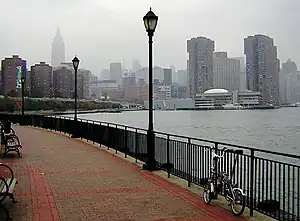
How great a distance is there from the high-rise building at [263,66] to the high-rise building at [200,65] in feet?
54.8

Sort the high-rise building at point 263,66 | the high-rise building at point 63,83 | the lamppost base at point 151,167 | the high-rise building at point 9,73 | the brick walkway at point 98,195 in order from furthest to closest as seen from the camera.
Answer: the high-rise building at point 263,66
the high-rise building at point 63,83
the high-rise building at point 9,73
the lamppost base at point 151,167
the brick walkway at point 98,195

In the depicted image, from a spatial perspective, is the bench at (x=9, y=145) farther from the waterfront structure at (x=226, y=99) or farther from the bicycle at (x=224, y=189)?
the waterfront structure at (x=226, y=99)

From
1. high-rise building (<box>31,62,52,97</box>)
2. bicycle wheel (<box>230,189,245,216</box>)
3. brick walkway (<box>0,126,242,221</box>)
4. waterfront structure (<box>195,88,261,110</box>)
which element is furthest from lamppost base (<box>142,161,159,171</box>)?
waterfront structure (<box>195,88,261,110</box>)

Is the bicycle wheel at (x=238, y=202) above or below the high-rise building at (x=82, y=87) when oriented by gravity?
below

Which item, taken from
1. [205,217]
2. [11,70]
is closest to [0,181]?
[205,217]

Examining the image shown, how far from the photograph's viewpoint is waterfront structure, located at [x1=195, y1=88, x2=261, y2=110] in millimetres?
156000

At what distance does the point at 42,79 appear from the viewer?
132375 mm

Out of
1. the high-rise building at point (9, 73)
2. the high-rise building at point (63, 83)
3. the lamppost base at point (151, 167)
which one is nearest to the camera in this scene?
the lamppost base at point (151, 167)

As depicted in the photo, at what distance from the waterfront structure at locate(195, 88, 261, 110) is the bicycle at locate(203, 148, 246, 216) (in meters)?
147

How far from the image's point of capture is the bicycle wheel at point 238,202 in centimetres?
756

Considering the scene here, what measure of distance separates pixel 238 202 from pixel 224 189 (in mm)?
609

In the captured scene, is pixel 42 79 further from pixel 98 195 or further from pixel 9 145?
pixel 98 195

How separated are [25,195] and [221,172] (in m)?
3.97

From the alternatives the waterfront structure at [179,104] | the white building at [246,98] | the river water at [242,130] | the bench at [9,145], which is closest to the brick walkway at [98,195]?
the bench at [9,145]
